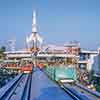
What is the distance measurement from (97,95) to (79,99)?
7.23 ft

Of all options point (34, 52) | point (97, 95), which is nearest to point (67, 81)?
point (97, 95)

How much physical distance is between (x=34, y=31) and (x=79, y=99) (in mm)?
98764

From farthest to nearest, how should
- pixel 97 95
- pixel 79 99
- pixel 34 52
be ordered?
1. pixel 34 52
2. pixel 97 95
3. pixel 79 99

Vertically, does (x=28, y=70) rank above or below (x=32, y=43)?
below

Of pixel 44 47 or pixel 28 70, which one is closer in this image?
pixel 28 70

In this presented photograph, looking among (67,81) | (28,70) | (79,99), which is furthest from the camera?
(28,70)

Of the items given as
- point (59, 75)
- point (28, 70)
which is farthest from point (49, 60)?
point (59, 75)

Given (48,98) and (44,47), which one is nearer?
(48,98)

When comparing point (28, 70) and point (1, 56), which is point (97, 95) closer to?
point (28, 70)

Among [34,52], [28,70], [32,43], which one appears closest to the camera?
[28,70]

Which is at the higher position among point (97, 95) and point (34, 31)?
point (34, 31)

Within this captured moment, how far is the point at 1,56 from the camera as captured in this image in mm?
128125

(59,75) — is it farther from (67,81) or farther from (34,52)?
(34,52)

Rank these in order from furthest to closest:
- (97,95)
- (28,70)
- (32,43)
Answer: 1. (32,43)
2. (28,70)
3. (97,95)
